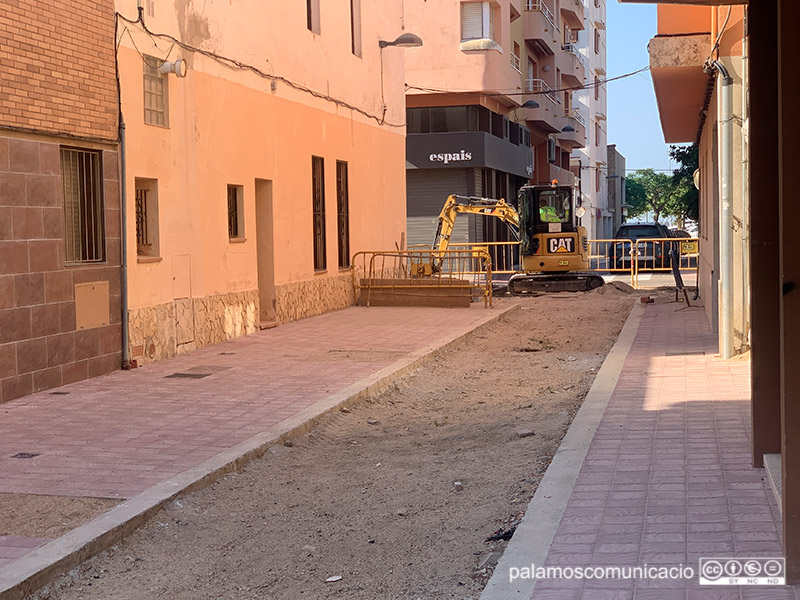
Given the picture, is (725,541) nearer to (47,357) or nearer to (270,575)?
(270,575)

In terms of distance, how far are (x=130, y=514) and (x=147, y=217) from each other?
300 inches

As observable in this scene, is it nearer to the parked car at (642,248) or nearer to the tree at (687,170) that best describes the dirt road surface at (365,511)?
the parked car at (642,248)

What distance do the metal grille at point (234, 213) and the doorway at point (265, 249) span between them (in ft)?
3.45

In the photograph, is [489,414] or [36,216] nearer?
[489,414]

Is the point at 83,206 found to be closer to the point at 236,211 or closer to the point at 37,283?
the point at 37,283

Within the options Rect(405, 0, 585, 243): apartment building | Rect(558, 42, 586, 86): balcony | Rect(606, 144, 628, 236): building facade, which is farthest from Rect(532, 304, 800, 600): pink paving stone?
Rect(606, 144, 628, 236): building facade

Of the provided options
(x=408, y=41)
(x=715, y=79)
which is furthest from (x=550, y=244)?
(x=715, y=79)

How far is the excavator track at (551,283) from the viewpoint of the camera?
1019 inches

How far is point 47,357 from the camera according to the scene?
1074 centimetres

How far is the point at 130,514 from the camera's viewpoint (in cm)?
609

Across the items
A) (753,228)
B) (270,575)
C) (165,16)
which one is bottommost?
(270,575)

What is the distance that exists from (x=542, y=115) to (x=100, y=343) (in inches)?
1311

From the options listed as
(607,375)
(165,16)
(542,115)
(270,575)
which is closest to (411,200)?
(542,115)

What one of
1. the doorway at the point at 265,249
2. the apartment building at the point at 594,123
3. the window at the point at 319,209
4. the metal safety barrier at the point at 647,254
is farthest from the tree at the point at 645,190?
the doorway at the point at 265,249
